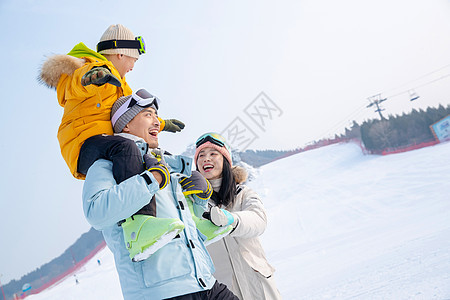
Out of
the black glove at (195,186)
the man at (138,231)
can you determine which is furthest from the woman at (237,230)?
the man at (138,231)

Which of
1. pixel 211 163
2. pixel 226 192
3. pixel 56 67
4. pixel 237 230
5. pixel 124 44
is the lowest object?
pixel 237 230

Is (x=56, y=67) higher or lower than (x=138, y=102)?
higher

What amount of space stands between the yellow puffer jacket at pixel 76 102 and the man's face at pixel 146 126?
118 millimetres

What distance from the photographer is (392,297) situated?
3.52 metres

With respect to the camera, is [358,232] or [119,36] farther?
[358,232]

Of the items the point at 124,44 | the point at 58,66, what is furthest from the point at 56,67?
the point at 124,44

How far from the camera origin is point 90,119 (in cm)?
155

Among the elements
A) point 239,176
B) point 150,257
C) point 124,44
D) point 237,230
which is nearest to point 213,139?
point 239,176

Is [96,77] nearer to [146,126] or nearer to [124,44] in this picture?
[146,126]

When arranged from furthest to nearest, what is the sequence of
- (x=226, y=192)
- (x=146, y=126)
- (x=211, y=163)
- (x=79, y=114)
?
(x=211, y=163) → (x=226, y=192) → (x=146, y=126) → (x=79, y=114)

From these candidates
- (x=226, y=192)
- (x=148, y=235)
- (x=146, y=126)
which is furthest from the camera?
(x=226, y=192)

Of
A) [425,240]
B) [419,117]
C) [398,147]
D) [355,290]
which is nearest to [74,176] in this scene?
[355,290]

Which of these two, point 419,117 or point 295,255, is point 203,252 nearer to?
point 295,255

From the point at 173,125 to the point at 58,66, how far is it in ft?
2.68
